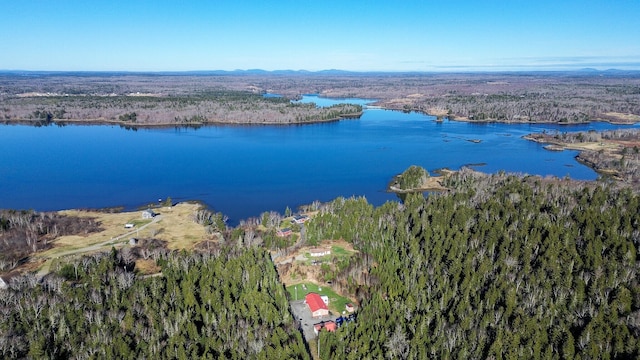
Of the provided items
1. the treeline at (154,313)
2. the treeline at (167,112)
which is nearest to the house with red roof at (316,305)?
the treeline at (154,313)

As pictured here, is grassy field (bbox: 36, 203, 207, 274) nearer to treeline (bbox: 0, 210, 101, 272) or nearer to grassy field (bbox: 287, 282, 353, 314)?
treeline (bbox: 0, 210, 101, 272)

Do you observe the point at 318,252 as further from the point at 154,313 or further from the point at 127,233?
the point at 127,233

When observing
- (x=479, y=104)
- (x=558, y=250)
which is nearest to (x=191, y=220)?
(x=558, y=250)

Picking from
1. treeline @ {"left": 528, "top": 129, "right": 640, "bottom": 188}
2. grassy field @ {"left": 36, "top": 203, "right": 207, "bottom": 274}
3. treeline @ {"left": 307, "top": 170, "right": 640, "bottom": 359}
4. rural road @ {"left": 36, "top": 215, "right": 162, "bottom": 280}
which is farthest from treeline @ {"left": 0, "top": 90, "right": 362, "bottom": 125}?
treeline @ {"left": 307, "top": 170, "right": 640, "bottom": 359}

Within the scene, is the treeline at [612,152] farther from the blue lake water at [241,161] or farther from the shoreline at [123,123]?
the shoreline at [123,123]

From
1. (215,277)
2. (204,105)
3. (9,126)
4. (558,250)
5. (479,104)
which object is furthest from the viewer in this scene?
(479,104)

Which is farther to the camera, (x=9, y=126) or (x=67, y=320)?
(x=9, y=126)

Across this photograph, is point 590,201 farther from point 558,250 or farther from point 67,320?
point 67,320
